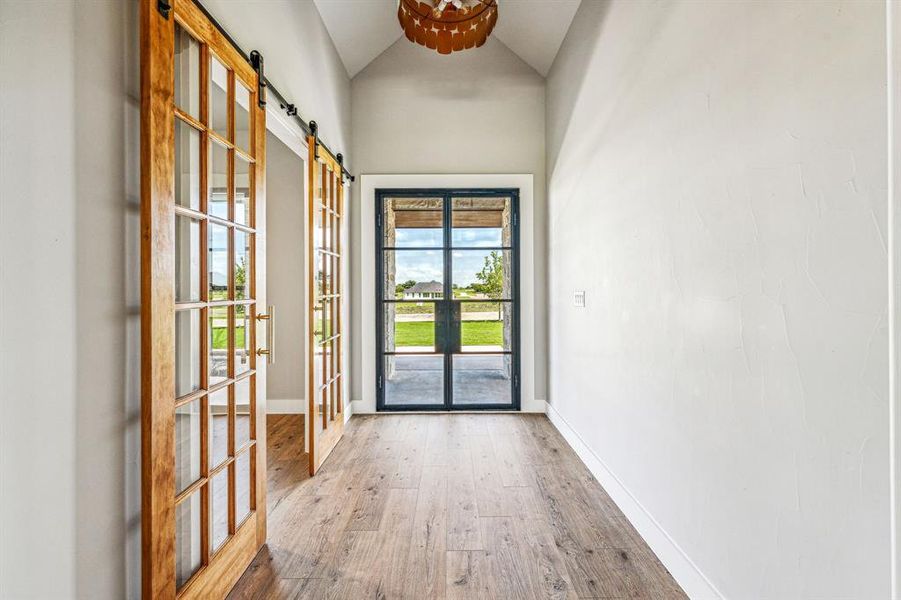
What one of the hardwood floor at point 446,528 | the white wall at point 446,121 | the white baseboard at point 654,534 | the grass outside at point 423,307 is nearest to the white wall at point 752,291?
the white baseboard at point 654,534

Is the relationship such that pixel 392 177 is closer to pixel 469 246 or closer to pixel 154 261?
pixel 469 246

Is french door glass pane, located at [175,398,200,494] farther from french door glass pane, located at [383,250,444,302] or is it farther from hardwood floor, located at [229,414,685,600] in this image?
french door glass pane, located at [383,250,444,302]

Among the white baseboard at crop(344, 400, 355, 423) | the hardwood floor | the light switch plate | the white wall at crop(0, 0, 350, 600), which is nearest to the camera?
the white wall at crop(0, 0, 350, 600)

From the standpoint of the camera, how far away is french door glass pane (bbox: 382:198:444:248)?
4.41m

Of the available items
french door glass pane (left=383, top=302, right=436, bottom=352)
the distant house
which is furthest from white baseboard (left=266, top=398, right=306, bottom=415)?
the distant house

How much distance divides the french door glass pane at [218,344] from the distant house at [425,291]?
8.71ft

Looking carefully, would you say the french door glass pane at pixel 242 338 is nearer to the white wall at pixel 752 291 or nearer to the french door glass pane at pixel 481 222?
the white wall at pixel 752 291

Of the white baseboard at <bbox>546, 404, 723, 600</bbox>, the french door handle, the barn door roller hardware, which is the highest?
the barn door roller hardware

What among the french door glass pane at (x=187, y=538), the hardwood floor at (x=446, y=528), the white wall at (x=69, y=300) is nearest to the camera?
the white wall at (x=69, y=300)

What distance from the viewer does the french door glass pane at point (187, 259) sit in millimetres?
1508

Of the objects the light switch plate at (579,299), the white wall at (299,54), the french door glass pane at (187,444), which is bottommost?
the french door glass pane at (187,444)

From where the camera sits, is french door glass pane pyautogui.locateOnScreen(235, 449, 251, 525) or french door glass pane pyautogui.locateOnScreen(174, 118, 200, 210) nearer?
french door glass pane pyautogui.locateOnScreen(174, 118, 200, 210)

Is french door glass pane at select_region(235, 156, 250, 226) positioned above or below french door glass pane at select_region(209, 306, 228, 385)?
above

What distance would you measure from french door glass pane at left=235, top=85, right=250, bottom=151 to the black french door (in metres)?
2.25
